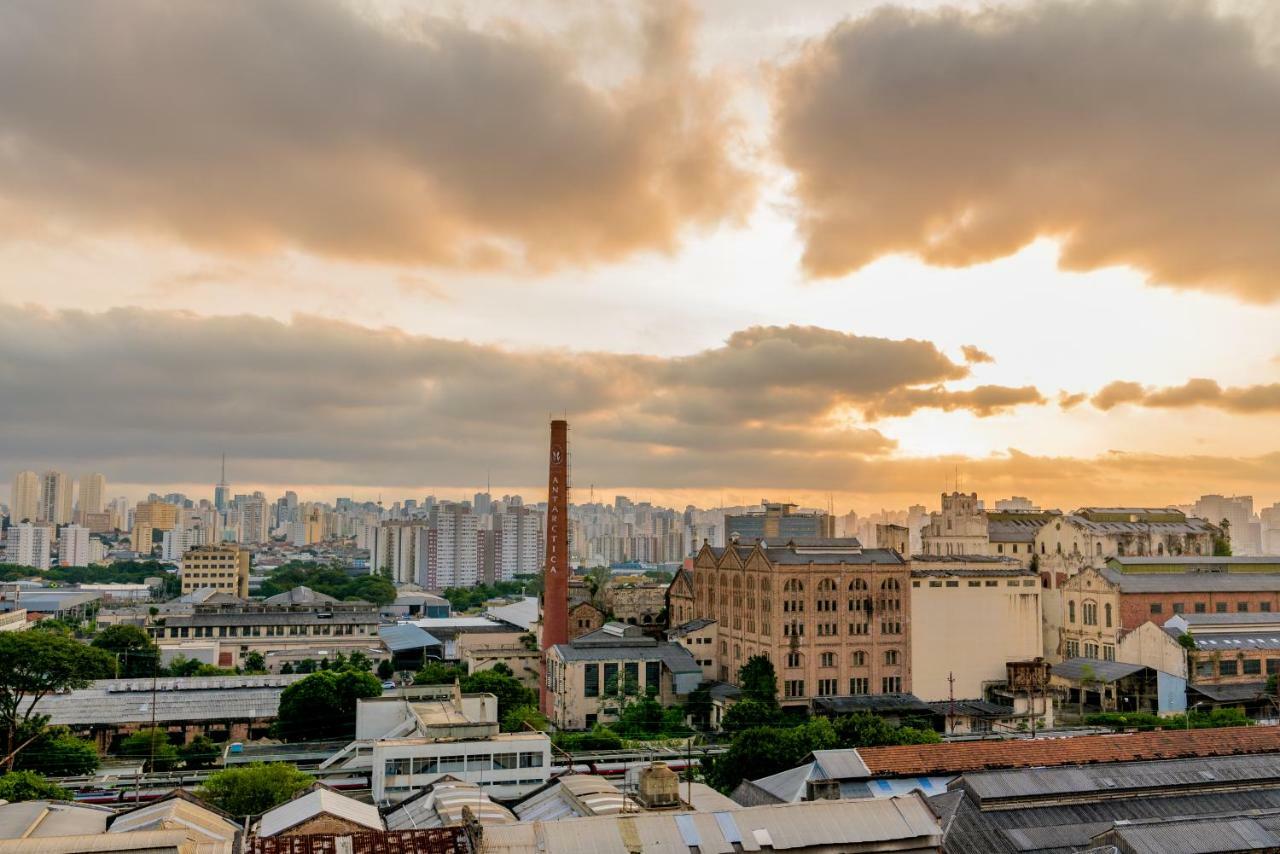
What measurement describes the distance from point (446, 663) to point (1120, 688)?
1973 inches

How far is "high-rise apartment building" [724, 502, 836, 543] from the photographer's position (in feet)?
517

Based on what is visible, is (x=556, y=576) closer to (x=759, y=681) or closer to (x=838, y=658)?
(x=759, y=681)

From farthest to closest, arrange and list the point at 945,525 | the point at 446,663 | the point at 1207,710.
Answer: the point at 945,525 < the point at 446,663 < the point at 1207,710

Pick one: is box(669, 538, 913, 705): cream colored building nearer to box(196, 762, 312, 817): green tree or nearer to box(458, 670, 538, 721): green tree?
box(458, 670, 538, 721): green tree

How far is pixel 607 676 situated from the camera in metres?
63.1

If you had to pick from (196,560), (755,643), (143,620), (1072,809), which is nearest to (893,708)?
(755,643)

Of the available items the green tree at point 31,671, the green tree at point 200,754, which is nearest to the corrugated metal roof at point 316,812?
the green tree at point 200,754

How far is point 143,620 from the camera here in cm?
10781

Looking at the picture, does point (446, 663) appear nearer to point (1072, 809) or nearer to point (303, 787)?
point (303, 787)

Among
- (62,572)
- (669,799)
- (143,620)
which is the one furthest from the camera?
(62,572)

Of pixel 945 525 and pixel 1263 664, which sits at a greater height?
pixel 945 525

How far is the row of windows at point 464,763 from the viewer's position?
41.2 metres

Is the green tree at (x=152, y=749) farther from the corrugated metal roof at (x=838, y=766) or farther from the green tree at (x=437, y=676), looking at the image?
the corrugated metal roof at (x=838, y=766)

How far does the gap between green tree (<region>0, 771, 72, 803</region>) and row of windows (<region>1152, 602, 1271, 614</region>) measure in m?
62.0
